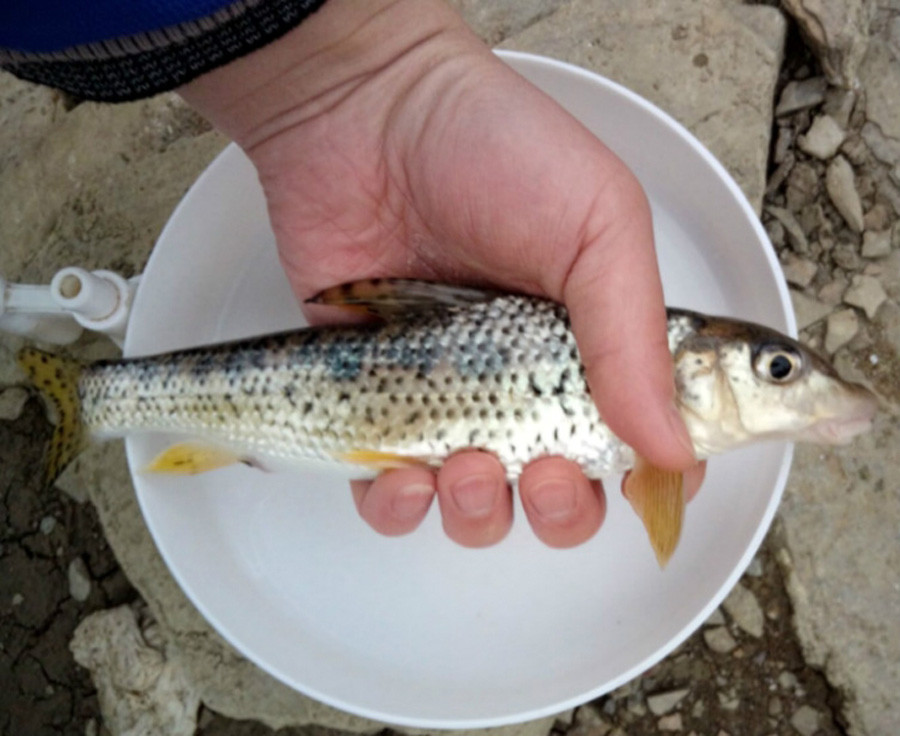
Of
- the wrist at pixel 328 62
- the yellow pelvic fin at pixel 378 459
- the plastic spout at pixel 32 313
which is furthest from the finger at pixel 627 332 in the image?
the plastic spout at pixel 32 313

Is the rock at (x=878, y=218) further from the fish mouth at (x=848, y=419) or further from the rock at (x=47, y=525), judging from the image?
the rock at (x=47, y=525)

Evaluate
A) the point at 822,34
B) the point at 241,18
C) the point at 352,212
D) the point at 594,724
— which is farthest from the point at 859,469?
the point at 241,18

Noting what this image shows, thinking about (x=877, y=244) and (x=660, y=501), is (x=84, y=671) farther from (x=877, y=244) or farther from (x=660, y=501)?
(x=877, y=244)

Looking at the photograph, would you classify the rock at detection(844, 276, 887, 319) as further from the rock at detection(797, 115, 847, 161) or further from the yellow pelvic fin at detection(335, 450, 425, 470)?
the yellow pelvic fin at detection(335, 450, 425, 470)

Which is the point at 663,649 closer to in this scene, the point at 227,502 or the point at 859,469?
Result: the point at 859,469

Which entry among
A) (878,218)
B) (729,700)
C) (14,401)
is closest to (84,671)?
(14,401)

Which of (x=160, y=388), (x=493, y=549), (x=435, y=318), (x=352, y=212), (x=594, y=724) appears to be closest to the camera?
(x=435, y=318)

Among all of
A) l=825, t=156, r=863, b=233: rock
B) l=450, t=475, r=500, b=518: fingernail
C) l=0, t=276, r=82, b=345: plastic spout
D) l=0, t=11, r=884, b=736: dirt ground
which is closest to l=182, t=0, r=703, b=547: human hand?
l=450, t=475, r=500, b=518: fingernail
